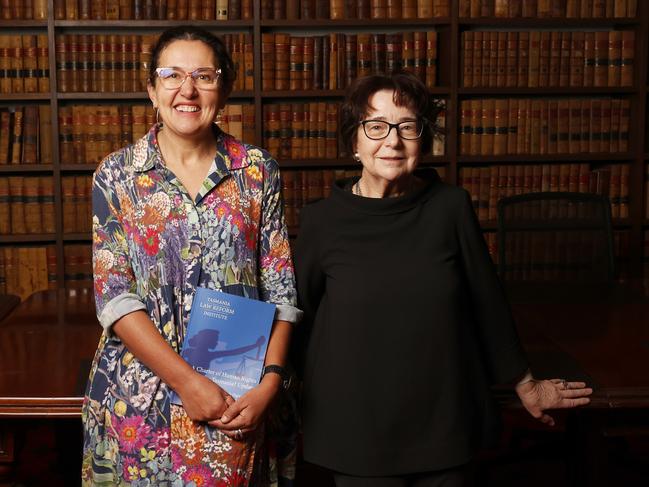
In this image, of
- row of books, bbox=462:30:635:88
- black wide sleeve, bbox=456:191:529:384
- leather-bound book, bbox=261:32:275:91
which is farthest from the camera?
row of books, bbox=462:30:635:88

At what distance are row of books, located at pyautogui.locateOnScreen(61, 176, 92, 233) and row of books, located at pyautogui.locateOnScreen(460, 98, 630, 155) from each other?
1.83m

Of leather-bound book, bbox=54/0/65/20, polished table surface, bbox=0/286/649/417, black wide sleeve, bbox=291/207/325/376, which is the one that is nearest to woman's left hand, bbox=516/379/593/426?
polished table surface, bbox=0/286/649/417

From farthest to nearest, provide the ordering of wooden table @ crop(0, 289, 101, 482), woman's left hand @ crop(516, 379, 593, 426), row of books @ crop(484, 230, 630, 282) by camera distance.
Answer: row of books @ crop(484, 230, 630, 282) → wooden table @ crop(0, 289, 101, 482) → woman's left hand @ crop(516, 379, 593, 426)

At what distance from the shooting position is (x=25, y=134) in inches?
157

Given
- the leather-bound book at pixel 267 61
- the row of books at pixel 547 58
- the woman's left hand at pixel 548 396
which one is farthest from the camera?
the row of books at pixel 547 58

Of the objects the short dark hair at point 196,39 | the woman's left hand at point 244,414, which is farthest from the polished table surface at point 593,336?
the short dark hair at point 196,39

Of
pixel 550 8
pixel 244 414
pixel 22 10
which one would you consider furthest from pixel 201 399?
pixel 550 8

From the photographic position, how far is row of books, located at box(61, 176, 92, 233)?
401 cm

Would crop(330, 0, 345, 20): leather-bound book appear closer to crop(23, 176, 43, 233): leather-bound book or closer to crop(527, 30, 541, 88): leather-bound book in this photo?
crop(527, 30, 541, 88): leather-bound book

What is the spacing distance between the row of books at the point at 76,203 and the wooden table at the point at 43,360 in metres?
1.27

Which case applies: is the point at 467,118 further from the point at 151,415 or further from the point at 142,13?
the point at 151,415

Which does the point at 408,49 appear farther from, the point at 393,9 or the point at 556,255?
the point at 556,255

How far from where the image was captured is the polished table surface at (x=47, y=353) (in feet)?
5.94

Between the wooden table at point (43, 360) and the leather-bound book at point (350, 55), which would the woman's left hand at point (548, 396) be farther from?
the leather-bound book at point (350, 55)
